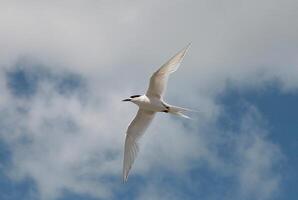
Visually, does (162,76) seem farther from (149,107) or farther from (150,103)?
(149,107)

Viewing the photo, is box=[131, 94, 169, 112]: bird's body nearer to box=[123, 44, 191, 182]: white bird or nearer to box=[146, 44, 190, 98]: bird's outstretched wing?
box=[123, 44, 191, 182]: white bird

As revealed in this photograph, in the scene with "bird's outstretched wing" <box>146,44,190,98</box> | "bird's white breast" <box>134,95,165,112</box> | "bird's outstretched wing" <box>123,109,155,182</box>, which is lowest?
"bird's outstretched wing" <box>123,109,155,182</box>

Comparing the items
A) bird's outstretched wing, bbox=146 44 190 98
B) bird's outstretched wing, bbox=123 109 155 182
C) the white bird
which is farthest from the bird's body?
bird's outstretched wing, bbox=123 109 155 182

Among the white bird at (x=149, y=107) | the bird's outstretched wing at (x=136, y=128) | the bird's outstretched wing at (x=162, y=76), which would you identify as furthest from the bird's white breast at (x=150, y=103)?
the bird's outstretched wing at (x=136, y=128)

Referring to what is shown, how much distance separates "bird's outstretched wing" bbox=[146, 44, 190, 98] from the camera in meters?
27.8

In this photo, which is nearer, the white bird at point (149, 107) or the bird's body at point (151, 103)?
the white bird at point (149, 107)

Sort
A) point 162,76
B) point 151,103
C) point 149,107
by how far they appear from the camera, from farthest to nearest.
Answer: point 149,107 < point 151,103 < point 162,76

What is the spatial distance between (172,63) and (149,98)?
7.25ft

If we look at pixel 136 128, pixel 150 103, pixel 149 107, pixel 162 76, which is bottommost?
pixel 136 128

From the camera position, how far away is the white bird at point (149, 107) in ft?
92.8

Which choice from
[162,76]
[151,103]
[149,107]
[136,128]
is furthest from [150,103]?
[136,128]

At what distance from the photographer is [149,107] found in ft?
97.7

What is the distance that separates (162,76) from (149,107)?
173 cm

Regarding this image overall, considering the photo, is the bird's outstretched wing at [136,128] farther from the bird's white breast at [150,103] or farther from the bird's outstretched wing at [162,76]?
the bird's outstretched wing at [162,76]
